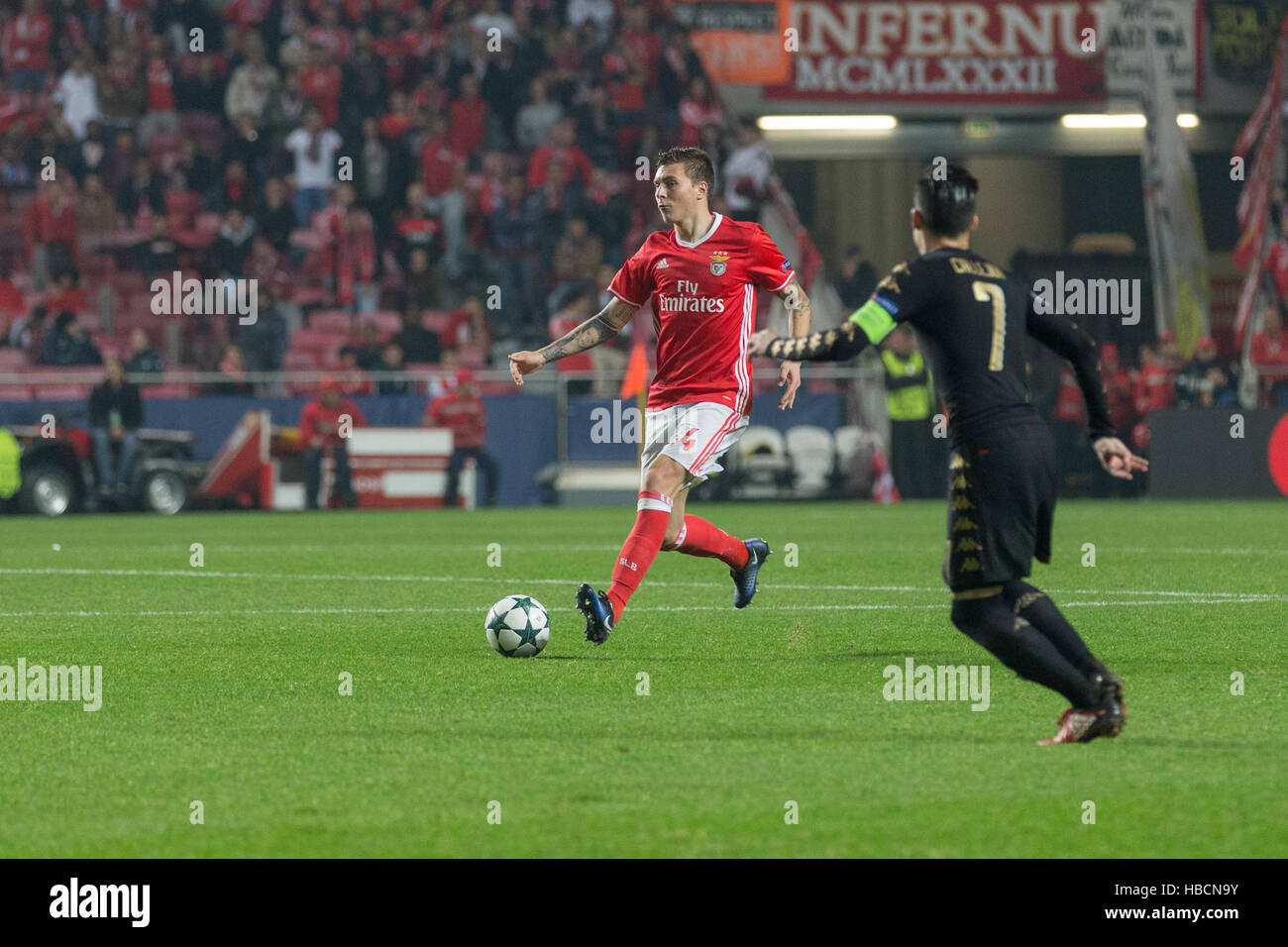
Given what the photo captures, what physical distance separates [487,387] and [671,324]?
15035 millimetres

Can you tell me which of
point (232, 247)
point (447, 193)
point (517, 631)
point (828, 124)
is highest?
point (828, 124)

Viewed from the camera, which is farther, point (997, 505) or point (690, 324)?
point (690, 324)

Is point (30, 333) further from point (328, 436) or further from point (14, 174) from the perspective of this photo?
point (328, 436)

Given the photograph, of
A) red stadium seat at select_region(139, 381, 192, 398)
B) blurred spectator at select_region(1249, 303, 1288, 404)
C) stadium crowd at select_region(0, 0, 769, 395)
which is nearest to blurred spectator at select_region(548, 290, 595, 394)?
stadium crowd at select_region(0, 0, 769, 395)

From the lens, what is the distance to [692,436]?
895 centimetres

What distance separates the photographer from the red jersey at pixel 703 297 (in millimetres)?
9062

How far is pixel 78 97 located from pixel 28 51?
1238mm

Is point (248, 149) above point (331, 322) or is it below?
above

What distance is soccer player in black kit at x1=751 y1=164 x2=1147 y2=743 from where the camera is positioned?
5895 millimetres

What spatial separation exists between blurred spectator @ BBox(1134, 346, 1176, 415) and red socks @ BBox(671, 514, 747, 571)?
14.8 m

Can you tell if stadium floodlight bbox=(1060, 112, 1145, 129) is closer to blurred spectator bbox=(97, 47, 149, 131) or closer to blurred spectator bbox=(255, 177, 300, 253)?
blurred spectator bbox=(255, 177, 300, 253)

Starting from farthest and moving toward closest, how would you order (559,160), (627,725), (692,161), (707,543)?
(559,160) → (707,543) → (692,161) → (627,725)

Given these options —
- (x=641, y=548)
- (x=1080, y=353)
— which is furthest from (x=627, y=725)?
(x=641, y=548)

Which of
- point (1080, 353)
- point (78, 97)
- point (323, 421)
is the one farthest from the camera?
point (78, 97)
